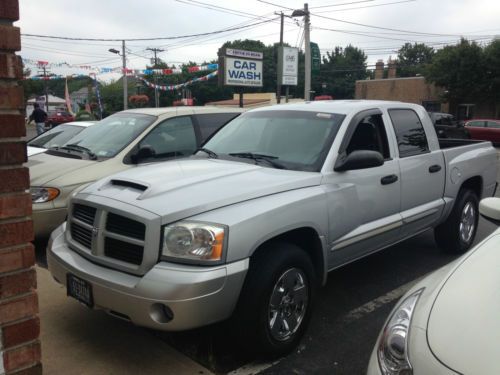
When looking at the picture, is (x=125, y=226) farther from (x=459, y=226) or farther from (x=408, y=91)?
(x=408, y=91)

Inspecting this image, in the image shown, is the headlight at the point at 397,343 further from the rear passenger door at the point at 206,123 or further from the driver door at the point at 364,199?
the rear passenger door at the point at 206,123

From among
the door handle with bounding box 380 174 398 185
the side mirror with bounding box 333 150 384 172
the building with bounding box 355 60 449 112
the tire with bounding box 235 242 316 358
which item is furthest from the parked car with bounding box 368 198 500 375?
the building with bounding box 355 60 449 112

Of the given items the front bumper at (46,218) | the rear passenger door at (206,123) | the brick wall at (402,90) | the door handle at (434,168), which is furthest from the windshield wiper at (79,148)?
the brick wall at (402,90)

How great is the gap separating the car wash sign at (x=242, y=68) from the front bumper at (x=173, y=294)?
549 inches

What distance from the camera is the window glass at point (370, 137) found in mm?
4195

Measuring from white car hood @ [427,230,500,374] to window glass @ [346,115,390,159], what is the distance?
185 cm

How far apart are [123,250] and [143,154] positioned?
270 centimetres

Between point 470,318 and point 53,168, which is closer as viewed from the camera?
point 470,318

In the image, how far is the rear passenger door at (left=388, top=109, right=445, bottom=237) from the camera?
457cm

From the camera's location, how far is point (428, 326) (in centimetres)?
204

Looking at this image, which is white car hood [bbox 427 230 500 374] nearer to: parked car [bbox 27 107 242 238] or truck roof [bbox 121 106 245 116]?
parked car [bbox 27 107 242 238]

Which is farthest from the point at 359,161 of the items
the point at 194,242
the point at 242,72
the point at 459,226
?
the point at 242,72

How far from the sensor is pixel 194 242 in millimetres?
2859

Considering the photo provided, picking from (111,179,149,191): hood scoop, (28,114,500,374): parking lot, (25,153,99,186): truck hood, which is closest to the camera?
(28,114,500,374): parking lot
